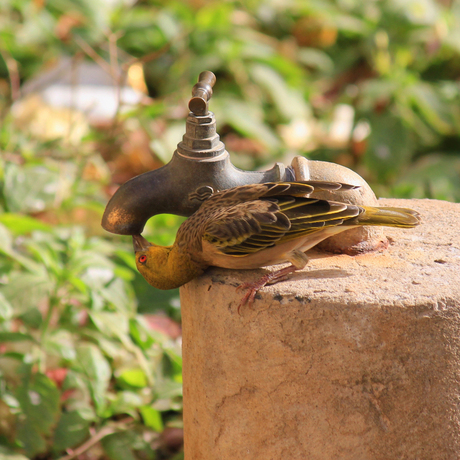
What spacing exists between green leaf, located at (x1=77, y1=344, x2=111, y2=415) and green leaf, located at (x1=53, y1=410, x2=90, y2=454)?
13 centimetres

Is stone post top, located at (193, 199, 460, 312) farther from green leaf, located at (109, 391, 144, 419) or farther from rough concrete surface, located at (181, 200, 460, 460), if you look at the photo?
green leaf, located at (109, 391, 144, 419)

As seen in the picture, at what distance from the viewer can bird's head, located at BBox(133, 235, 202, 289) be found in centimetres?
228

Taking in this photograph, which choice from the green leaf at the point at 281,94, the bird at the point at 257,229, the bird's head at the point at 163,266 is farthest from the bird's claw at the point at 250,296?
the green leaf at the point at 281,94

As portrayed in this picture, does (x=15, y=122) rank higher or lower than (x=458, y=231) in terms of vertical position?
higher

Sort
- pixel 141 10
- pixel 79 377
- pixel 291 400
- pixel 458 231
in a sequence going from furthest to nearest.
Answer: pixel 141 10, pixel 79 377, pixel 458 231, pixel 291 400

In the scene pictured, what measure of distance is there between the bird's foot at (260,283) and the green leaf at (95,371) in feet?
3.78

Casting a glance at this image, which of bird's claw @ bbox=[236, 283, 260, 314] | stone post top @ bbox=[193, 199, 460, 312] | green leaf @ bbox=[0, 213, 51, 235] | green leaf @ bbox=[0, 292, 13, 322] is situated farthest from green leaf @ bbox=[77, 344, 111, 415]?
bird's claw @ bbox=[236, 283, 260, 314]

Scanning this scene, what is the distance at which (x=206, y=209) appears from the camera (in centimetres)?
232

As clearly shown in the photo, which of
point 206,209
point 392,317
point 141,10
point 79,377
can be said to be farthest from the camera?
point 141,10

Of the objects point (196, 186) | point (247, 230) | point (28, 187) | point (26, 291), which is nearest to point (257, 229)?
point (247, 230)

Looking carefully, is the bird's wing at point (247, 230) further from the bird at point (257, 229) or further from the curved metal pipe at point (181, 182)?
the curved metal pipe at point (181, 182)

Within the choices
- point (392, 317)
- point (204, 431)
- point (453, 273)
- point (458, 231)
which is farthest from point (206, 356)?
point (458, 231)

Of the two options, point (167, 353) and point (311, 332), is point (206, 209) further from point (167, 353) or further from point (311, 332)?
point (167, 353)

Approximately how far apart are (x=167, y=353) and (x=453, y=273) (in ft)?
5.49
